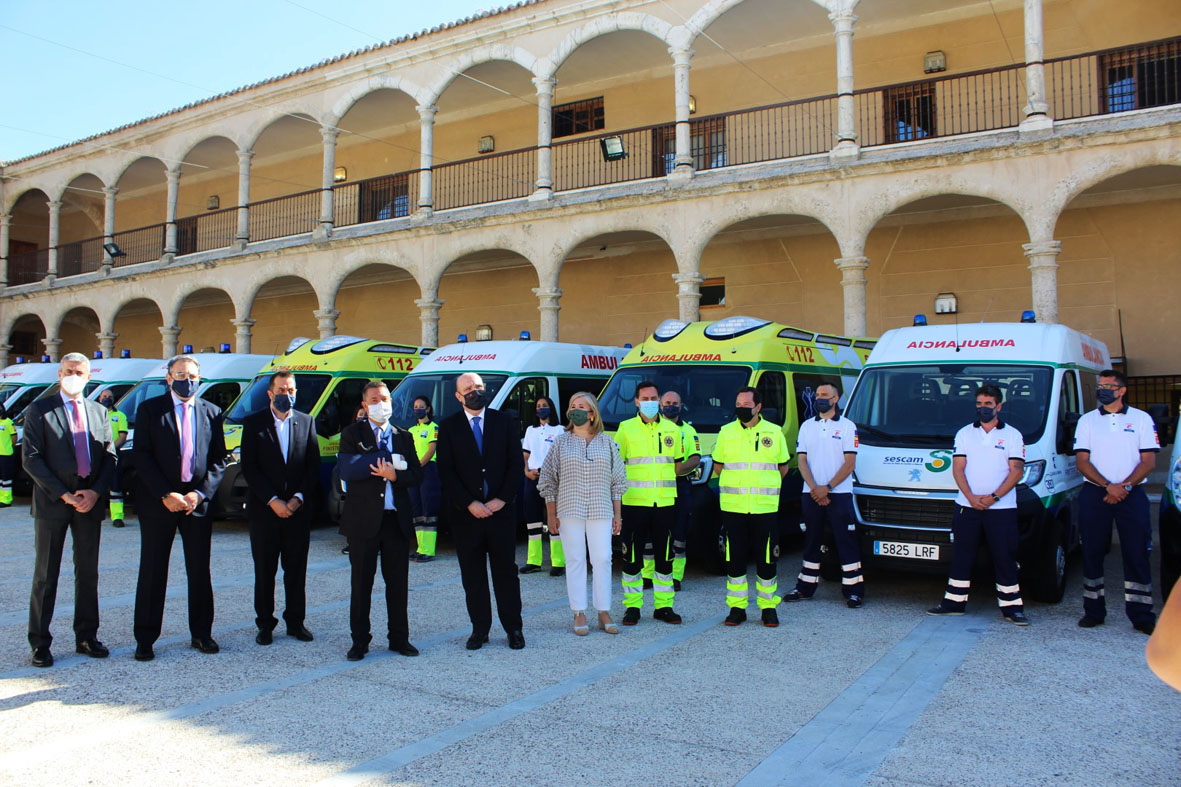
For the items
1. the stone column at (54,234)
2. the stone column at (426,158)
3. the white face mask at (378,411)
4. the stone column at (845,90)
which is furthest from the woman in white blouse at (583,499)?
the stone column at (54,234)

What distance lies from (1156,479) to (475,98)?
51.6 feet

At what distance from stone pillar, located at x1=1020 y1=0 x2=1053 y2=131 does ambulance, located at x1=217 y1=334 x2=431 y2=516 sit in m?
10.2

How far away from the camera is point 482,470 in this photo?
19.5 feet

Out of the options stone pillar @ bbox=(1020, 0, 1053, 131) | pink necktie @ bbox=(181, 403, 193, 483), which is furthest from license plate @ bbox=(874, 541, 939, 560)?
stone pillar @ bbox=(1020, 0, 1053, 131)

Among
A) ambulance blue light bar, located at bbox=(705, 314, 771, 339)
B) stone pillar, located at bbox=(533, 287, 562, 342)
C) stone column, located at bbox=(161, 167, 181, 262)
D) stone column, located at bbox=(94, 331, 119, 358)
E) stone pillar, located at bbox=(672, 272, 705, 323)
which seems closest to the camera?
ambulance blue light bar, located at bbox=(705, 314, 771, 339)

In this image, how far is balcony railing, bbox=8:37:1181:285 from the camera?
14391 millimetres

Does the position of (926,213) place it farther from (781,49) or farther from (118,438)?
(118,438)

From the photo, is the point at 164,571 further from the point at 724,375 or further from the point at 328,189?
the point at 328,189

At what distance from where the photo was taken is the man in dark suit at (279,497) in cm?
591

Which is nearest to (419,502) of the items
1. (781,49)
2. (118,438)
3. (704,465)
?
(704,465)

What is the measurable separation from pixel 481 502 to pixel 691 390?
427 centimetres

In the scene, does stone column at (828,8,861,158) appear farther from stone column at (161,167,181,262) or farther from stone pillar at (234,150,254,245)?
stone column at (161,167,181,262)

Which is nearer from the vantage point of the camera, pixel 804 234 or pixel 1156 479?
pixel 1156 479

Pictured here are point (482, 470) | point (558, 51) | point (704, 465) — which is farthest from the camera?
point (558, 51)
